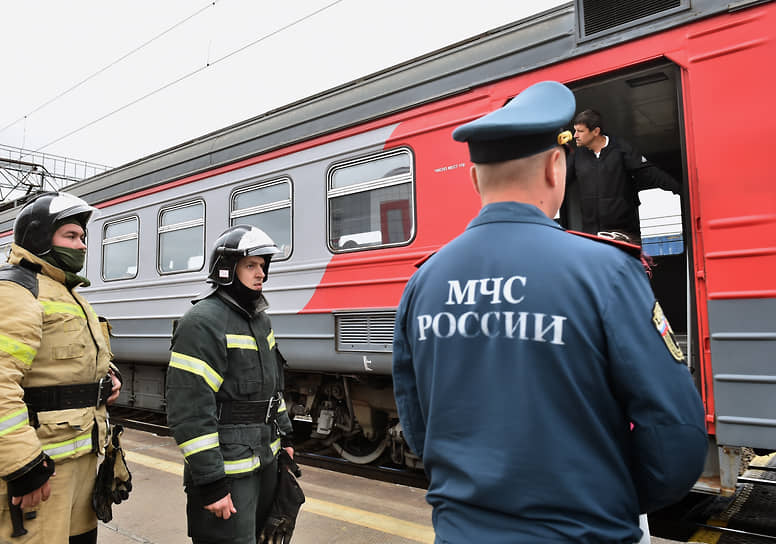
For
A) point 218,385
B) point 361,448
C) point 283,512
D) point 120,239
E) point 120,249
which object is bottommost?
point 361,448

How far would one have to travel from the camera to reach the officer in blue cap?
3.28 feet

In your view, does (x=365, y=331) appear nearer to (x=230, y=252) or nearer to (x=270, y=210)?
(x=270, y=210)

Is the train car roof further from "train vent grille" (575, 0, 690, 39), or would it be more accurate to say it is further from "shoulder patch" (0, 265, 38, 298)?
"shoulder patch" (0, 265, 38, 298)

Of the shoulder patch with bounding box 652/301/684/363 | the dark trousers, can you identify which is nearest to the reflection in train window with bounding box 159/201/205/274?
the dark trousers

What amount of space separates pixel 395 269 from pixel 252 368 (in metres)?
2.30

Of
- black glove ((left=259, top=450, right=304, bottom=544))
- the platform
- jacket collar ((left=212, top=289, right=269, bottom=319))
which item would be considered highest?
jacket collar ((left=212, top=289, right=269, bottom=319))

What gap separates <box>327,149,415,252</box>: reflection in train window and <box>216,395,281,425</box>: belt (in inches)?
93.5

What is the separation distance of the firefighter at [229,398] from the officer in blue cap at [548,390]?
122cm

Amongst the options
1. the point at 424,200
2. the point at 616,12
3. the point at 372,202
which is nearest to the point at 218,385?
the point at 424,200

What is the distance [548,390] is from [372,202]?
12.5 ft

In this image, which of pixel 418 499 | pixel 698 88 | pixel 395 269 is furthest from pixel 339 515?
pixel 698 88

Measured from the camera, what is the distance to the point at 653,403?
0.99 metres

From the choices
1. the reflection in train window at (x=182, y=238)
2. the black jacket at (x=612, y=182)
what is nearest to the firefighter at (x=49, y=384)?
the black jacket at (x=612, y=182)

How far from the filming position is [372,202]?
4711 mm
